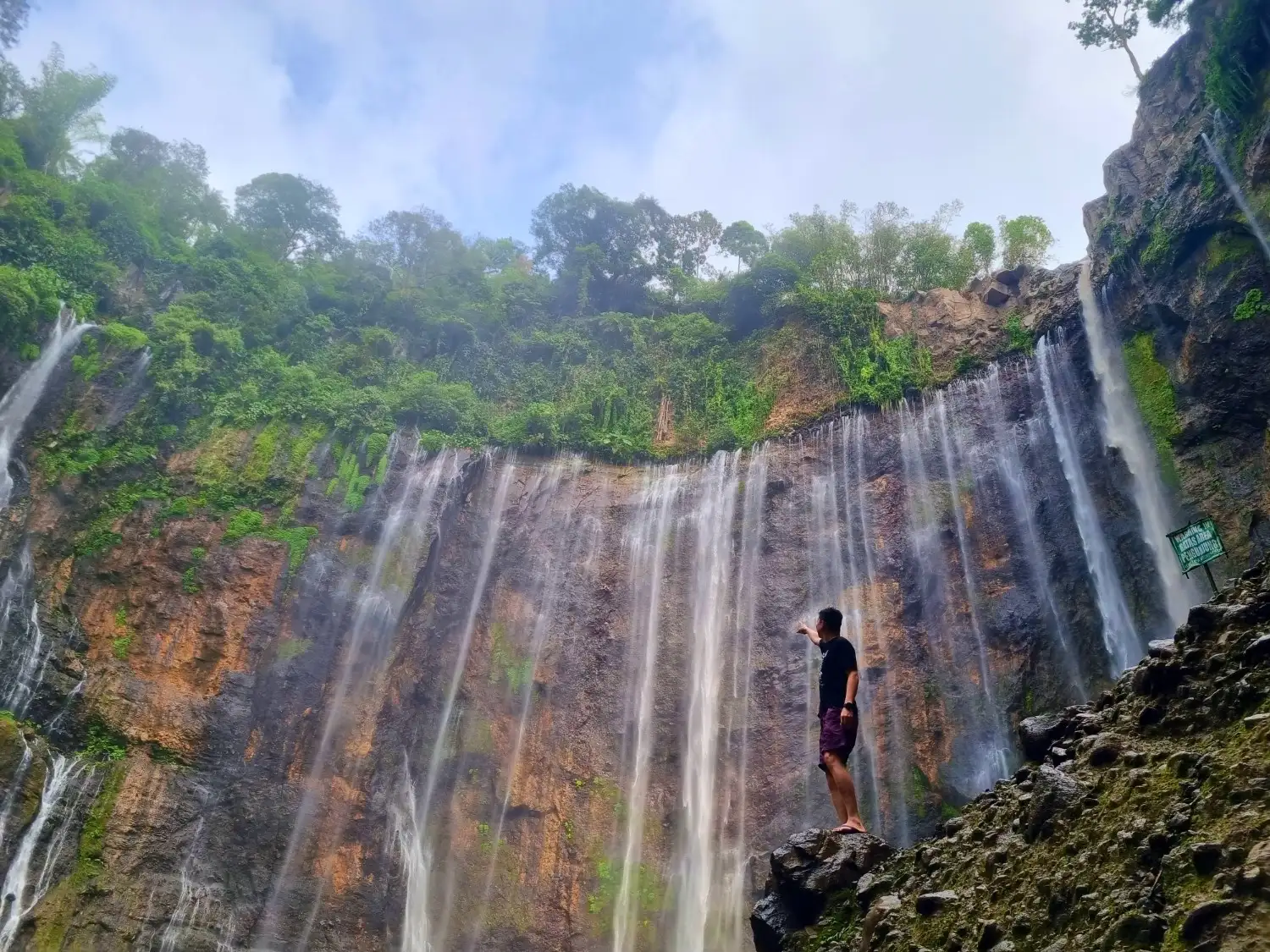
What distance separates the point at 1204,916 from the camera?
3137 millimetres

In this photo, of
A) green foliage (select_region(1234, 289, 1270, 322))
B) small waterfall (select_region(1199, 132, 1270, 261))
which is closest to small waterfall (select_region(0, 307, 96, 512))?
green foliage (select_region(1234, 289, 1270, 322))

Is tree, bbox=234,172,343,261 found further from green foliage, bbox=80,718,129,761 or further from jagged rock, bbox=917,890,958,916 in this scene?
jagged rock, bbox=917,890,958,916

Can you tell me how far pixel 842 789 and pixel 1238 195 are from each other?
12.4 meters

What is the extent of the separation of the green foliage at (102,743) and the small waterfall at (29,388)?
4.56 meters

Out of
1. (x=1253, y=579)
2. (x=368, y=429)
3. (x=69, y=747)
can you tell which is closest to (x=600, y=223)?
(x=368, y=429)

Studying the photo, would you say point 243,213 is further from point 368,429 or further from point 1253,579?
point 1253,579

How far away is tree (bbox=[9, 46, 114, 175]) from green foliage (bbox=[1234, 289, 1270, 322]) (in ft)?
94.1

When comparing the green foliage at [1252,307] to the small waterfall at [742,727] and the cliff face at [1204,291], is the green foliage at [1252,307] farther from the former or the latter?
the small waterfall at [742,727]

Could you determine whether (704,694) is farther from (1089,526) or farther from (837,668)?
(837,668)

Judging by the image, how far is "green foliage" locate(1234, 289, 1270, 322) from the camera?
500 inches

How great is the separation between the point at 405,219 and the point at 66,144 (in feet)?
33.8

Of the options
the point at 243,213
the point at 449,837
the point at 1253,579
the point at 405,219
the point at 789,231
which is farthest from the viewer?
the point at 405,219

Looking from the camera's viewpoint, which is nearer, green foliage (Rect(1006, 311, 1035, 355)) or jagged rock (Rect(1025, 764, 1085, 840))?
jagged rock (Rect(1025, 764, 1085, 840))

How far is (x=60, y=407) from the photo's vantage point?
55.8 feet
